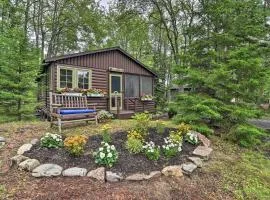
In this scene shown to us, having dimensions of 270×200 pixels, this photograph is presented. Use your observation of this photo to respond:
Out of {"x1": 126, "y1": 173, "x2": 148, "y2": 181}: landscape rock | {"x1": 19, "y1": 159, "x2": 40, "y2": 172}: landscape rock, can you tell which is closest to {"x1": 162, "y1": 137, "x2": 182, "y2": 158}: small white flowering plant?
{"x1": 126, "y1": 173, "x2": 148, "y2": 181}: landscape rock

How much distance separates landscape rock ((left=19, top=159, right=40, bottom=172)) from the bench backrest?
2649 millimetres

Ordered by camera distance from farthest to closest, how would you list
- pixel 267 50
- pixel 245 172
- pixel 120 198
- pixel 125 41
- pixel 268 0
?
pixel 125 41 → pixel 268 0 → pixel 267 50 → pixel 245 172 → pixel 120 198

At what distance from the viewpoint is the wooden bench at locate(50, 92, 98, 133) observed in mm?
6520

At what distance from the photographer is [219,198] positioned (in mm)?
3910

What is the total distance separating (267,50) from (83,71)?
7.48m

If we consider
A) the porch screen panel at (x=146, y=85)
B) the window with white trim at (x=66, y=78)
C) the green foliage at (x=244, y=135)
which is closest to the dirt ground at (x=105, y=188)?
the green foliage at (x=244, y=135)

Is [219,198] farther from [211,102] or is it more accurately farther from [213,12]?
[213,12]

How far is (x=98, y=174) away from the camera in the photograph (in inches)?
155

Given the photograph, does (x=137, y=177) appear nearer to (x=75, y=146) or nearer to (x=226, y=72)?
(x=75, y=146)

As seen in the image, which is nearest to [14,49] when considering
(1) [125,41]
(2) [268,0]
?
(2) [268,0]

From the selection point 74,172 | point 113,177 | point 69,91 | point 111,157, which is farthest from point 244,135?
point 69,91

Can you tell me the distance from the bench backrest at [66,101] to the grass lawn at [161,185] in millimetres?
1565

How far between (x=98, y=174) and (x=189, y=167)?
1.82 m

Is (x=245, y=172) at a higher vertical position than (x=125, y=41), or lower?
lower
